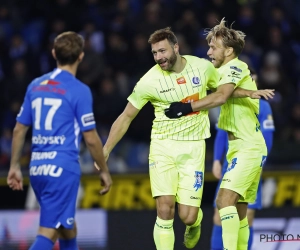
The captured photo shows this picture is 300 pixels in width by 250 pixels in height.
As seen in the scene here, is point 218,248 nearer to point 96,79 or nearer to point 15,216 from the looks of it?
point 15,216

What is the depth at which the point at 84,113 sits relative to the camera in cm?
638

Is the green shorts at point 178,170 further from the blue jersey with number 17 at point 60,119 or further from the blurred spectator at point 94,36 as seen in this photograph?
the blurred spectator at point 94,36

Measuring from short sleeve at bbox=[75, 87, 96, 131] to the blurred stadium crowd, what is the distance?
5.55 meters

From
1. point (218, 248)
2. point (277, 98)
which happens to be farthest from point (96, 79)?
point (218, 248)

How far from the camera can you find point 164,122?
755 centimetres

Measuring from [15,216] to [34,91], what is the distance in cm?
412

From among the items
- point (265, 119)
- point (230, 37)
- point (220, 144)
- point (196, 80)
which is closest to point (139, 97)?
point (196, 80)

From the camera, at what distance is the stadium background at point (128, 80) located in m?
10.2

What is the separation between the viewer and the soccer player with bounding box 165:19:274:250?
723 cm

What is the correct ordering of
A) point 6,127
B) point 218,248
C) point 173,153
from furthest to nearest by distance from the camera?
point 6,127, point 218,248, point 173,153

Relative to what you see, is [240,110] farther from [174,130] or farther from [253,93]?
[174,130]

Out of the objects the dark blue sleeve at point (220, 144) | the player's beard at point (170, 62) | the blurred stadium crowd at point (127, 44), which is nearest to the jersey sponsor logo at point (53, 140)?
the player's beard at point (170, 62)

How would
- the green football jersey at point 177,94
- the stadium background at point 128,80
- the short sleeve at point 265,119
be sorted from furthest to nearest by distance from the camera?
the stadium background at point 128,80
the short sleeve at point 265,119
the green football jersey at point 177,94

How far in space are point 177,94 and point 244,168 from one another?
93 cm
